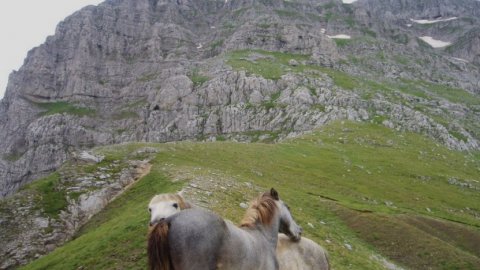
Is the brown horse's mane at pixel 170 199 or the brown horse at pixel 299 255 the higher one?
the brown horse's mane at pixel 170 199

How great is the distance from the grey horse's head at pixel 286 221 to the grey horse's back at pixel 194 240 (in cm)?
366

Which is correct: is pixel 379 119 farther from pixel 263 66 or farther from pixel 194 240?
pixel 194 240

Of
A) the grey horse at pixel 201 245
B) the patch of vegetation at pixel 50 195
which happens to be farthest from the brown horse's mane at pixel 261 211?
the patch of vegetation at pixel 50 195

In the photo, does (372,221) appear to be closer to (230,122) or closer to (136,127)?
(230,122)

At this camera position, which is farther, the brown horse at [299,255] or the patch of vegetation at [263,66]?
the patch of vegetation at [263,66]

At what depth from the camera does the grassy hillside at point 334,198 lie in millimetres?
22958

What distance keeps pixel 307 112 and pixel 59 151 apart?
122867mm

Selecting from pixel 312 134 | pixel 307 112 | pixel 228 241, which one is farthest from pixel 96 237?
pixel 307 112

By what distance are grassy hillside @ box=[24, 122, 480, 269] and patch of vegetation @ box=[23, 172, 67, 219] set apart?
338cm

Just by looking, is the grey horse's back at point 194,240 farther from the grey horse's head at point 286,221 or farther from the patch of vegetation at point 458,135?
the patch of vegetation at point 458,135

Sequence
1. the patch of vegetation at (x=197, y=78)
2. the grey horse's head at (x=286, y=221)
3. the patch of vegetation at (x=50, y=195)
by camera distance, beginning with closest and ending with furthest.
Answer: the grey horse's head at (x=286, y=221)
the patch of vegetation at (x=50, y=195)
the patch of vegetation at (x=197, y=78)

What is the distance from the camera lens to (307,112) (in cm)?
13688

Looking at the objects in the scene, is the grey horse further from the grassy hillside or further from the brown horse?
the grassy hillside

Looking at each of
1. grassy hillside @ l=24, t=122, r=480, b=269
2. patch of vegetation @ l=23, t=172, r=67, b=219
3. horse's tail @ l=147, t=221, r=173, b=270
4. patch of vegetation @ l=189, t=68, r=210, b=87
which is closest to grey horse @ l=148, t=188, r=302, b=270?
horse's tail @ l=147, t=221, r=173, b=270
